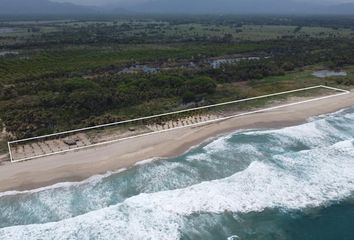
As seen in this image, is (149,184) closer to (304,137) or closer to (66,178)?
(66,178)

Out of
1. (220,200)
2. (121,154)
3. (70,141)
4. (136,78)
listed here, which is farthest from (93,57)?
(220,200)

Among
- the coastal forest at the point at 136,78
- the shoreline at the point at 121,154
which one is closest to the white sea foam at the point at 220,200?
the shoreline at the point at 121,154

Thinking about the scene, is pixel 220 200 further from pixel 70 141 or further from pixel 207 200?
pixel 70 141

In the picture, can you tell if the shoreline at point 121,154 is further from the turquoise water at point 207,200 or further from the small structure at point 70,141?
the small structure at point 70,141

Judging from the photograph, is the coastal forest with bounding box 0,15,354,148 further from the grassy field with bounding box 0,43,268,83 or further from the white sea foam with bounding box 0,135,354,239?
the white sea foam with bounding box 0,135,354,239

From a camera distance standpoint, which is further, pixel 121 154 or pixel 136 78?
pixel 136 78

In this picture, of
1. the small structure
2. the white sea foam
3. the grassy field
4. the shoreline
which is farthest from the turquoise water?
the grassy field

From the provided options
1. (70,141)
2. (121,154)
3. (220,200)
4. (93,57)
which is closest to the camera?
(220,200)
